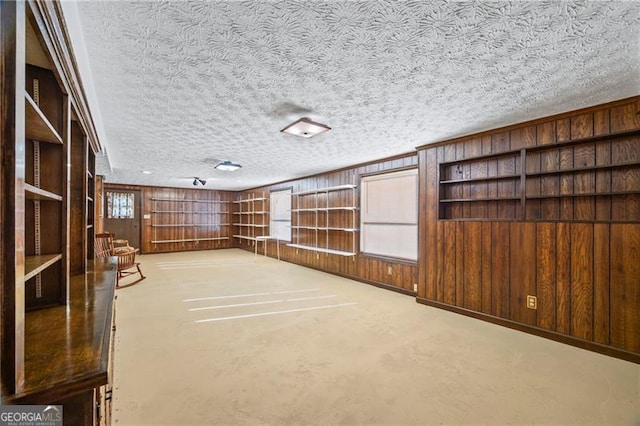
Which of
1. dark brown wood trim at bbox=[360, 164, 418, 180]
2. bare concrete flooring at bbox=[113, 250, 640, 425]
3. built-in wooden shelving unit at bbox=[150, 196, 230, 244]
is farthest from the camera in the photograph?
built-in wooden shelving unit at bbox=[150, 196, 230, 244]

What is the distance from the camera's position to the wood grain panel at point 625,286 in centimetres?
242

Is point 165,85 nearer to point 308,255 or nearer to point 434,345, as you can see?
point 434,345

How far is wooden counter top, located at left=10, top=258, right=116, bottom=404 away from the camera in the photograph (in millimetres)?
850

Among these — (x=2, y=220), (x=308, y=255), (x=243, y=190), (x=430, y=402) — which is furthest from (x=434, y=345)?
(x=243, y=190)

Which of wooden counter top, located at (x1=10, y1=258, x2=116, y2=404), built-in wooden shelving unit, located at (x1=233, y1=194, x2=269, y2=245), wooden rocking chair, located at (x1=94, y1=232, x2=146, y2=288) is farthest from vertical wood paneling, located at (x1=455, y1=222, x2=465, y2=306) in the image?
built-in wooden shelving unit, located at (x1=233, y1=194, x2=269, y2=245)

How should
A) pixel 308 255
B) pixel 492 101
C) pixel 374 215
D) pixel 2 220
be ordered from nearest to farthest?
pixel 2 220 → pixel 492 101 → pixel 374 215 → pixel 308 255

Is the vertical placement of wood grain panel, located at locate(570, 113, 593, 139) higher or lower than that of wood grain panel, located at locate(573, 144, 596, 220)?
higher

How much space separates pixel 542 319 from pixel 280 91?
3.38 meters

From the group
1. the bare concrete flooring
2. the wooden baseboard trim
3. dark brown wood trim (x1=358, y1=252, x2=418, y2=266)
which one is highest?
dark brown wood trim (x1=358, y1=252, x2=418, y2=266)

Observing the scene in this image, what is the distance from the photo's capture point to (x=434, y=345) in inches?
108

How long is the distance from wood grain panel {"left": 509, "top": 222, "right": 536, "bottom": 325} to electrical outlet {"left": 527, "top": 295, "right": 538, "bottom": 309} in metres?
0.03

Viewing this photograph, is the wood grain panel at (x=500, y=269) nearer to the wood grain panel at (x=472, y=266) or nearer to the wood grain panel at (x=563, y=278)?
the wood grain panel at (x=472, y=266)

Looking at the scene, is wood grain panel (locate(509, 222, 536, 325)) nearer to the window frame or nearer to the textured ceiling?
the textured ceiling

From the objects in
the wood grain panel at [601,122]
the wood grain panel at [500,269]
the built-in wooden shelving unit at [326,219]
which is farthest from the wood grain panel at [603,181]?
the built-in wooden shelving unit at [326,219]
